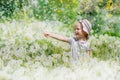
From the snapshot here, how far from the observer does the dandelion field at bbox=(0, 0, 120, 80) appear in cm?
346

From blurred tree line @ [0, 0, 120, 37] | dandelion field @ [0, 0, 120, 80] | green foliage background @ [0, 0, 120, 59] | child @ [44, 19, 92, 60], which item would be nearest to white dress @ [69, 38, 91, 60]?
→ child @ [44, 19, 92, 60]

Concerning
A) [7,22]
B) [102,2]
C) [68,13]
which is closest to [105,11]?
[102,2]

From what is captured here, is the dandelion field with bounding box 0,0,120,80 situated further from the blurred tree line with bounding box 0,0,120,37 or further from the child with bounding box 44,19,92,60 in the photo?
the child with bounding box 44,19,92,60

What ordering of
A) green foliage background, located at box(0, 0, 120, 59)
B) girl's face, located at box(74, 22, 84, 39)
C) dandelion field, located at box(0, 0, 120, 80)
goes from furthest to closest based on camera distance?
green foliage background, located at box(0, 0, 120, 59), girl's face, located at box(74, 22, 84, 39), dandelion field, located at box(0, 0, 120, 80)

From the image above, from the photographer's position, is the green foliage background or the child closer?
the child

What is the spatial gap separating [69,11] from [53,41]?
146cm

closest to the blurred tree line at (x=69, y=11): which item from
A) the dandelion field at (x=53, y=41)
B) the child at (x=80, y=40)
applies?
the dandelion field at (x=53, y=41)

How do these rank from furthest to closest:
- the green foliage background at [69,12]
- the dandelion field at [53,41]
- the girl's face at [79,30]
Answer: the green foliage background at [69,12]
the girl's face at [79,30]
the dandelion field at [53,41]

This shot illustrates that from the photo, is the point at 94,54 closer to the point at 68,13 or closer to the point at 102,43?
the point at 102,43

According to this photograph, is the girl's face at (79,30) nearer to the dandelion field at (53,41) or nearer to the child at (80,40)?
the child at (80,40)

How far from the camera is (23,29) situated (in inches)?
222

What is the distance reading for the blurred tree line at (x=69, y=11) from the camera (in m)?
6.45

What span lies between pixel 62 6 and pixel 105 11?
811 millimetres

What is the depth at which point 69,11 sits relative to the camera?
6.69 meters
